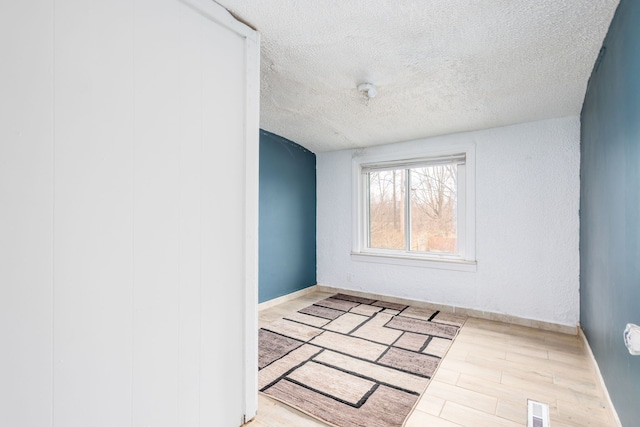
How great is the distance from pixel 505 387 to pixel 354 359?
1.00 meters

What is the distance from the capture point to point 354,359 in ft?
7.64

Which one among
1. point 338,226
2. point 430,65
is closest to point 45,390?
point 430,65

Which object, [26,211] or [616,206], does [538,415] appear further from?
[26,211]

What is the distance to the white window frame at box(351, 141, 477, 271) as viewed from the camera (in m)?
3.36

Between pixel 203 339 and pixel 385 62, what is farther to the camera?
pixel 385 62

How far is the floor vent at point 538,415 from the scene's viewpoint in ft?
5.28

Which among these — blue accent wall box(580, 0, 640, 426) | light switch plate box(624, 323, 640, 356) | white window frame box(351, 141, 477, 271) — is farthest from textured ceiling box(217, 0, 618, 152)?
light switch plate box(624, 323, 640, 356)

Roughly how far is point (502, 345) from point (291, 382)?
1.82 meters

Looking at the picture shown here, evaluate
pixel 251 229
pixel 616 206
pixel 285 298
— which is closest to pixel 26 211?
pixel 251 229

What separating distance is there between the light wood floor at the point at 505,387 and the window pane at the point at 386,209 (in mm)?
1492

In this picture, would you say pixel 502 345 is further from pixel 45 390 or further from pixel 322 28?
pixel 45 390

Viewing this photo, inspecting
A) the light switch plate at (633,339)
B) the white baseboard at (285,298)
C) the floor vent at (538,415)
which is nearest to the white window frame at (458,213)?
the white baseboard at (285,298)

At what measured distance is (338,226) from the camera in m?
4.32

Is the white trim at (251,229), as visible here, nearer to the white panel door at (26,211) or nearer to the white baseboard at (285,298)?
the white panel door at (26,211)
